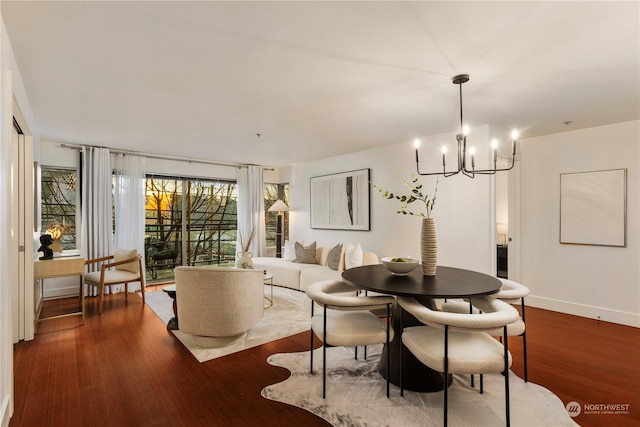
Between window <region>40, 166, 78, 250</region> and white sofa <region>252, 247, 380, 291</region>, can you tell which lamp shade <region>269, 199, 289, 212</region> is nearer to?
white sofa <region>252, 247, 380, 291</region>

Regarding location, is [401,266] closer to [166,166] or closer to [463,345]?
[463,345]

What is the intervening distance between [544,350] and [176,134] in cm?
487

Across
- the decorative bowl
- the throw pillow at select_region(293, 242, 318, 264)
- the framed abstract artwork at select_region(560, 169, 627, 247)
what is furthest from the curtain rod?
the framed abstract artwork at select_region(560, 169, 627, 247)

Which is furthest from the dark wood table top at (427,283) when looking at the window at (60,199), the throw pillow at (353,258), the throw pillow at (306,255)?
the window at (60,199)

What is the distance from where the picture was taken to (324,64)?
91.5 inches

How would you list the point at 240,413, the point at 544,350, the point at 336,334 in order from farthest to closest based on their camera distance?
the point at 544,350
the point at 336,334
the point at 240,413

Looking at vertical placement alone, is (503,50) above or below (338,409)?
above

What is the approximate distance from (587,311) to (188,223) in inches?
250

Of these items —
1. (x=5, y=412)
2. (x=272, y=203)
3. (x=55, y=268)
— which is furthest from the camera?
(x=272, y=203)

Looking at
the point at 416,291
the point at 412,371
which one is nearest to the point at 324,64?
the point at 416,291

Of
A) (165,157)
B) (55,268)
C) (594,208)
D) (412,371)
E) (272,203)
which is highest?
(165,157)

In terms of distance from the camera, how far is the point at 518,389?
88.4 inches

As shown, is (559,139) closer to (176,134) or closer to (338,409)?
(338,409)

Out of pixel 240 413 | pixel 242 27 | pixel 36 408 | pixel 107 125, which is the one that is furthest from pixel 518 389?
pixel 107 125
